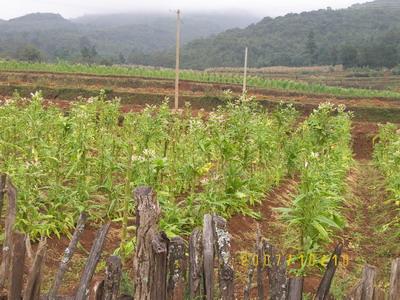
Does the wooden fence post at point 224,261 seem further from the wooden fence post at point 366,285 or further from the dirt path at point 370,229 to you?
the dirt path at point 370,229

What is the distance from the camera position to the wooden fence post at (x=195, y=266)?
339 centimetres

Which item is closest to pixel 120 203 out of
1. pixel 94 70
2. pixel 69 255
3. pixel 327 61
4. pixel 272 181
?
pixel 69 255

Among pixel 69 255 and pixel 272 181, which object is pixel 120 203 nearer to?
pixel 69 255

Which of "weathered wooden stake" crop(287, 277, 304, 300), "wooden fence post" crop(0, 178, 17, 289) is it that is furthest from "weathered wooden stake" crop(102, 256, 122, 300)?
"weathered wooden stake" crop(287, 277, 304, 300)

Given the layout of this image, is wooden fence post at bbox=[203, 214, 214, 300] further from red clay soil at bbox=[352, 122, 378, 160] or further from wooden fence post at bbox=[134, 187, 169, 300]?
red clay soil at bbox=[352, 122, 378, 160]

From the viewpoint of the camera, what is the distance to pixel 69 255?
11.3 ft

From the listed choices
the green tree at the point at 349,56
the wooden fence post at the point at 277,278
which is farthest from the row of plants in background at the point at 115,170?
the green tree at the point at 349,56

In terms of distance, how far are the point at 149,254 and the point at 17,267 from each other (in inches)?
32.1

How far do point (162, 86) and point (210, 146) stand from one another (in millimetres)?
26095

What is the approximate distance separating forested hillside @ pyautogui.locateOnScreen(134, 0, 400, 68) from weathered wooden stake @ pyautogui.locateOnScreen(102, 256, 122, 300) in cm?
6862

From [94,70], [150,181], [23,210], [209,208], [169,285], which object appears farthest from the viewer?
[94,70]

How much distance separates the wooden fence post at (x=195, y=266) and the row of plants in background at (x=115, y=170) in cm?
136

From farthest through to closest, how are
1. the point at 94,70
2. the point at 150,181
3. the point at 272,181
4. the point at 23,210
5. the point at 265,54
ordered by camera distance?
the point at 265,54, the point at 94,70, the point at 272,181, the point at 150,181, the point at 23,210

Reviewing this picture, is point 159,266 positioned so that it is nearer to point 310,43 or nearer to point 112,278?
point 112,278
